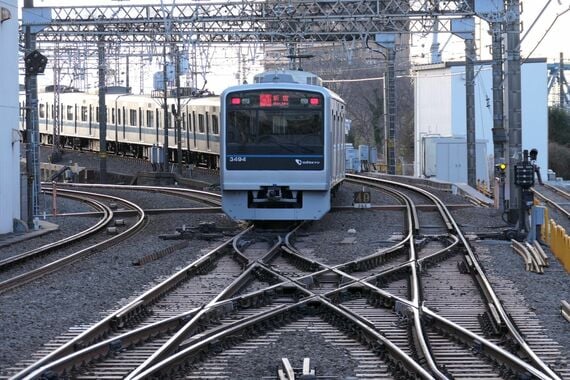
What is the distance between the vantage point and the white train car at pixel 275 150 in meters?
20.6

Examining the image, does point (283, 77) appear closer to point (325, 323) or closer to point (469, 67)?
point (325, 323)

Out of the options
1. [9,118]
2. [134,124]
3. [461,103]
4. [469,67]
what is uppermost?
[469,67]

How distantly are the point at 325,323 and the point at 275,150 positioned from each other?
10.4 meters

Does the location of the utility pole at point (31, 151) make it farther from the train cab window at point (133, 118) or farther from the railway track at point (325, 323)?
the train cab window at point (133, 118)

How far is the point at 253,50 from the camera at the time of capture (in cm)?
4097

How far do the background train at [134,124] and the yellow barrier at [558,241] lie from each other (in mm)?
20289

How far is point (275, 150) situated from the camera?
20703 mm

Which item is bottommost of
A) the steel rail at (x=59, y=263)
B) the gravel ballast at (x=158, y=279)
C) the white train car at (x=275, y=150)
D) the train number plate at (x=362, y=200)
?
the gravel ballast at (x=158, y=279)

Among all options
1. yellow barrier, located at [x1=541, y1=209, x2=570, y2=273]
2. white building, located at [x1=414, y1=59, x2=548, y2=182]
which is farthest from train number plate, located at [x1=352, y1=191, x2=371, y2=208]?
white building, located at [x1=414, y1=59, x2=548, y2=182]

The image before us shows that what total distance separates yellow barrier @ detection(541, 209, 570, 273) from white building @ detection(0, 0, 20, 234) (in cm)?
1006

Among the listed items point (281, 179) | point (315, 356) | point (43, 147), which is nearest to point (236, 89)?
point (281, 179)

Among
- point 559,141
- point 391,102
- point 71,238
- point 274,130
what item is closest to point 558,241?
point 274,130

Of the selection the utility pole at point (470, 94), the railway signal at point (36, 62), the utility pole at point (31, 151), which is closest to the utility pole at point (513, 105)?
the railway signal at point (36, 62)

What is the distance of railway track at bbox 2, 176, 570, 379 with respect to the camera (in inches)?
323
